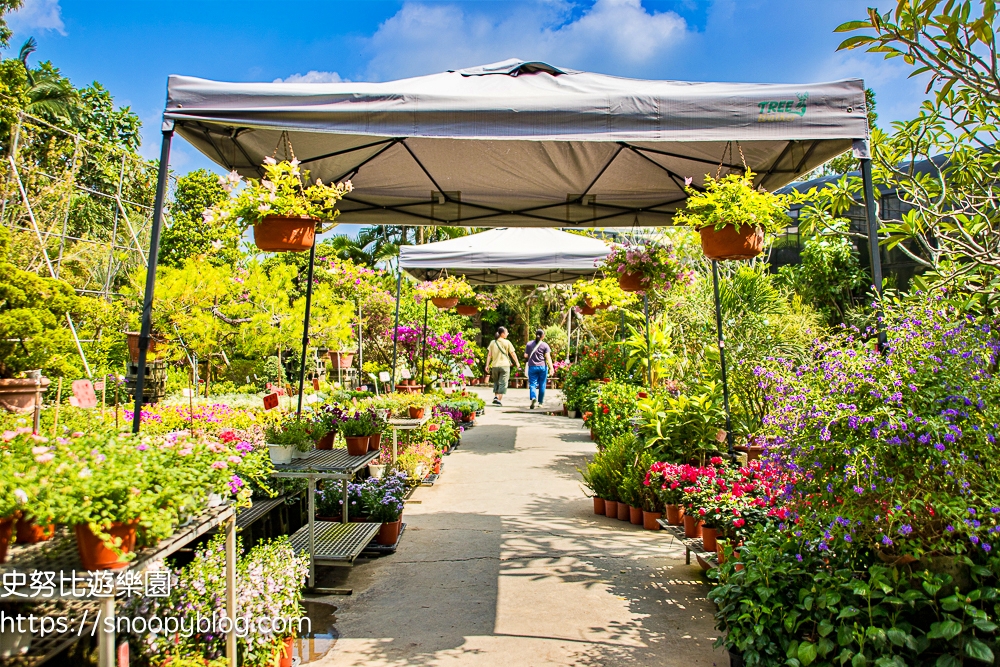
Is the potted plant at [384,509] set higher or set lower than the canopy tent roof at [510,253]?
lower

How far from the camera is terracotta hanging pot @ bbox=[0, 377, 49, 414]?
6.56 m

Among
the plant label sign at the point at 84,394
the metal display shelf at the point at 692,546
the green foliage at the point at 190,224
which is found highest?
the green foliage at the point at 190,224

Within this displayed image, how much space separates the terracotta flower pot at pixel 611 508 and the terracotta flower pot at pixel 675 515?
27.3 inches

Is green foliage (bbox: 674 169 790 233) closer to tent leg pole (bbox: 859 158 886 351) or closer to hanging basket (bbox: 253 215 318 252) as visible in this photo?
tent leg pole (bbox: 859 158 886 351)

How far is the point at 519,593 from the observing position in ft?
11.0

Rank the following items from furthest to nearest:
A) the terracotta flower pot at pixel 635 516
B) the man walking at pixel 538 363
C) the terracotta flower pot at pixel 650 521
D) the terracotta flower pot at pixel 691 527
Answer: the man walking at pixel 538 363
the terracotta flower pot at pixel 635 516
the terracotta flower pot at pixel 650 521
the terracotta flower pot at pixel 691 527

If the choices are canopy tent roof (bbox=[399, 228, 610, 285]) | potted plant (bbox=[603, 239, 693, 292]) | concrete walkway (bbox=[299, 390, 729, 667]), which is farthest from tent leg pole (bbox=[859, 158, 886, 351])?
canopy tent roof (bbox=[399, 228, 610, 285])

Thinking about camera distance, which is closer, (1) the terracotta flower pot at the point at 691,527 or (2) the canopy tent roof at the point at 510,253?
(1) the terracotta flower pot at the point at 691,527

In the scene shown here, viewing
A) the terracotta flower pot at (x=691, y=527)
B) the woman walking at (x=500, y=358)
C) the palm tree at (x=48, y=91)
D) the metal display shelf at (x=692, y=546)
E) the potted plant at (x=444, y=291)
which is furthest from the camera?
the palm tree at (x=48, y=91)

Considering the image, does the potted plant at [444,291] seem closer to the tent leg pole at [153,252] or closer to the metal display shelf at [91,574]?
the tent leg pole at [153,252]

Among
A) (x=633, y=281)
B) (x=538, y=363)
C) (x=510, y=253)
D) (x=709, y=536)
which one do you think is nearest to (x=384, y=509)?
(x=709, y=536)

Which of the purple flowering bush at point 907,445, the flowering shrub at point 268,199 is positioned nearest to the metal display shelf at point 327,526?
the flowering shrub at point 268,199

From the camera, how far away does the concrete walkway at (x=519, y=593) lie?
2699mm

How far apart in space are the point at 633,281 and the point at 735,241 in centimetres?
237
